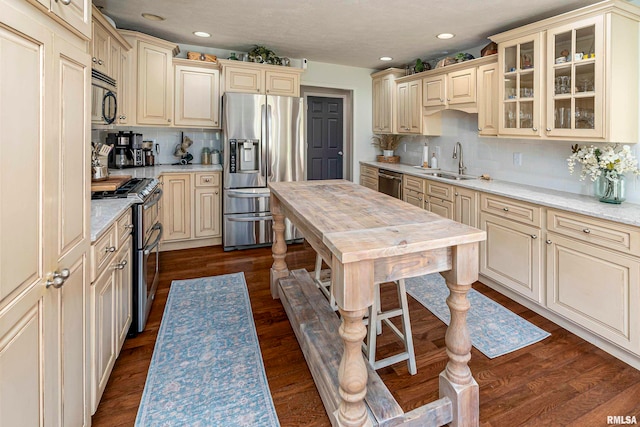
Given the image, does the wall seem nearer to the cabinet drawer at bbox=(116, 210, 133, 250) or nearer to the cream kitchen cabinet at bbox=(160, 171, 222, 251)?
the cream kitchen cabinet at bbox=(160, 171, 222, 251)

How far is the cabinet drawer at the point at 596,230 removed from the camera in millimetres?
1994

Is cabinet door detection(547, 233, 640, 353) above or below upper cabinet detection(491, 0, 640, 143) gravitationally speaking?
below

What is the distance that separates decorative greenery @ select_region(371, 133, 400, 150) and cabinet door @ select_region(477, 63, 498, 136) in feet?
6.39

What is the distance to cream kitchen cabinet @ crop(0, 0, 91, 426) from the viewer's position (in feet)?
2.68

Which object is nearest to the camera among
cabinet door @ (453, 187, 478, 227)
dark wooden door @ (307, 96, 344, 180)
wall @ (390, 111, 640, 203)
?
wall @ (390, 111, 640, 203)

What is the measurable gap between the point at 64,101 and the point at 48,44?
0.19m

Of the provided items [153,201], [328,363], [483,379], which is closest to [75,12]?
[153,201]

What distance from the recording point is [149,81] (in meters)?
3.83

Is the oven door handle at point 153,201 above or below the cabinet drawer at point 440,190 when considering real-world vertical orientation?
below

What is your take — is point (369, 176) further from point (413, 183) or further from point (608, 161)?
point (608, 161)

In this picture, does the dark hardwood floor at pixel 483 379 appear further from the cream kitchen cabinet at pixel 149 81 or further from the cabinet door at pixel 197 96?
the cabinet door at pixel 197 96

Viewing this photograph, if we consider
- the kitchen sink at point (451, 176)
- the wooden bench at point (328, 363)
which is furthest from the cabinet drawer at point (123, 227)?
the kitchen sink at point (451, 176)

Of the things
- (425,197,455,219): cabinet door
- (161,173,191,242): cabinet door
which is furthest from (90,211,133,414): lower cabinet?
(425,197,455,219): cabinet door

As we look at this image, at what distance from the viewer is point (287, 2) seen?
2893 millimetres
